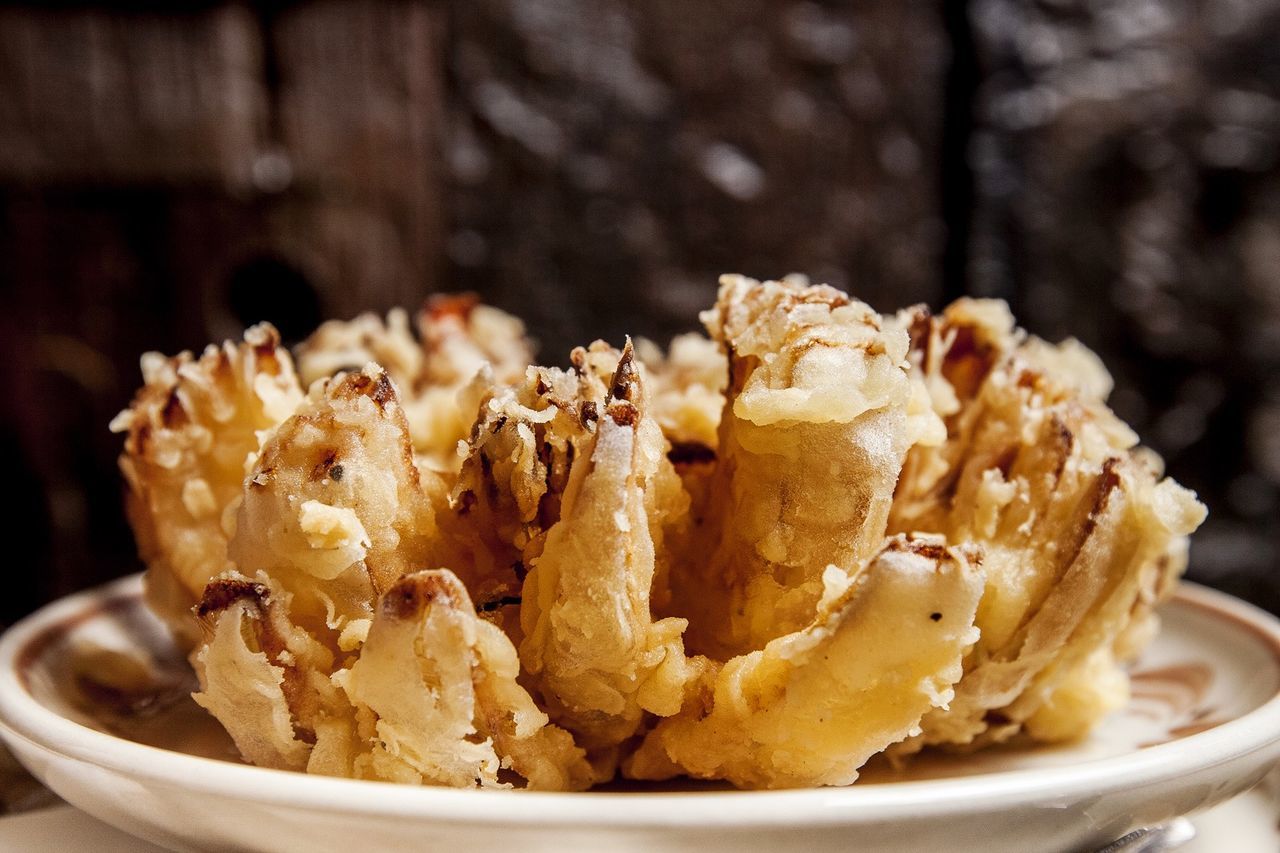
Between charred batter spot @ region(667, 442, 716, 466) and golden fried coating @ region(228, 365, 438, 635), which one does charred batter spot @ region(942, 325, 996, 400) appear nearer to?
charred batter spot @ region(667, 442, 716, 466)

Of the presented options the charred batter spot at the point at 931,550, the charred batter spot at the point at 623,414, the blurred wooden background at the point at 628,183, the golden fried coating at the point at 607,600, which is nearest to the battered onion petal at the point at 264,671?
the golden fried coating at the point at 607,600

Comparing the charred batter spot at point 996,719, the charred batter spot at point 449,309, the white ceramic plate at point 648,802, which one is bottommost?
the charred batter spot at point 996,719

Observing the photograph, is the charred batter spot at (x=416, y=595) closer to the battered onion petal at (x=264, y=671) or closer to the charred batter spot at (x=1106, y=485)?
the battered onion petal at (x=264, y=671)

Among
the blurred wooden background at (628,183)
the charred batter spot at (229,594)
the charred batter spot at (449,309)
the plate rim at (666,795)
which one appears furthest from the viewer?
the blurred wooden background at (628,183)

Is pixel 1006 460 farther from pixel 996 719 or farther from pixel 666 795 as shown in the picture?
pixel 666 795

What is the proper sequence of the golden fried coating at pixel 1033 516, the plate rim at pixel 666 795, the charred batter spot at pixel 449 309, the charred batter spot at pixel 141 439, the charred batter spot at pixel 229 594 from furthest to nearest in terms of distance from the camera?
the charred batter spot at pixel 449 309
the charred batter spot at pixel 141 439
the golden fried coating at pixel 1033 516
the charred batter spot at pixel 229 594
the plate rim at pixel 666 795

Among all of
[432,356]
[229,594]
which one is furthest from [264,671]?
[432,356]

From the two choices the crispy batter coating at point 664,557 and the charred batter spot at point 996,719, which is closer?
the crispy batter coating at point 664,557
